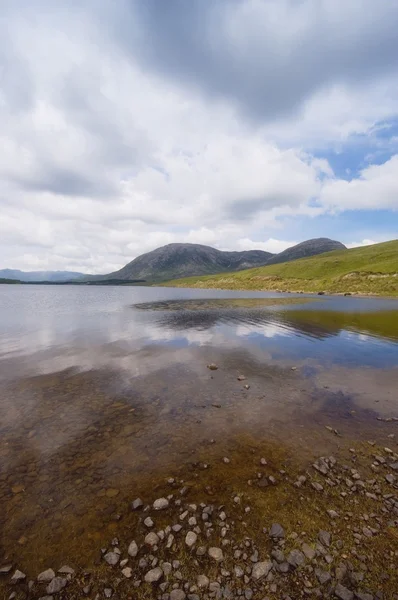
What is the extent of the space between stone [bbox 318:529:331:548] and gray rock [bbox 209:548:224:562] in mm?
3173

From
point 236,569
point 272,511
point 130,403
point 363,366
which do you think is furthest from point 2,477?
point 363,366

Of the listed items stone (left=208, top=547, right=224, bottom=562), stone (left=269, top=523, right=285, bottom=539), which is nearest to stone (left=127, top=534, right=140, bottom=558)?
stone (left=208, top=547, right=224, bottom=562)

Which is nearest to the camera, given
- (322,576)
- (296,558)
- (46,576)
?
(322,576)

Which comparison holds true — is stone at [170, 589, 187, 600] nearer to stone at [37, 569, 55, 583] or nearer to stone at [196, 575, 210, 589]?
stone at [196, 575, 210, 589]

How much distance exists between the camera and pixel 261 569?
748 cm

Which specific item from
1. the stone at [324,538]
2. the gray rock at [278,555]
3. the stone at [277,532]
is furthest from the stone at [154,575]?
the stone at [324,538]

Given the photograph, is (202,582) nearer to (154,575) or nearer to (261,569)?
(154,575)

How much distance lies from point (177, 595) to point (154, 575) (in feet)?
2.66

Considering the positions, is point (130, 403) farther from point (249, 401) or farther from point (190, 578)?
point (190, 578)

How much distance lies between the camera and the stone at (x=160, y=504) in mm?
9797

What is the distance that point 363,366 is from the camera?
27.1 metres

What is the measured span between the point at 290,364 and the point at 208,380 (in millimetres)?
9811

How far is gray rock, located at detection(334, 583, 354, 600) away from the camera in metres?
6.75

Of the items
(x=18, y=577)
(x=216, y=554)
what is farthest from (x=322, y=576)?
(x=18, y=577)
